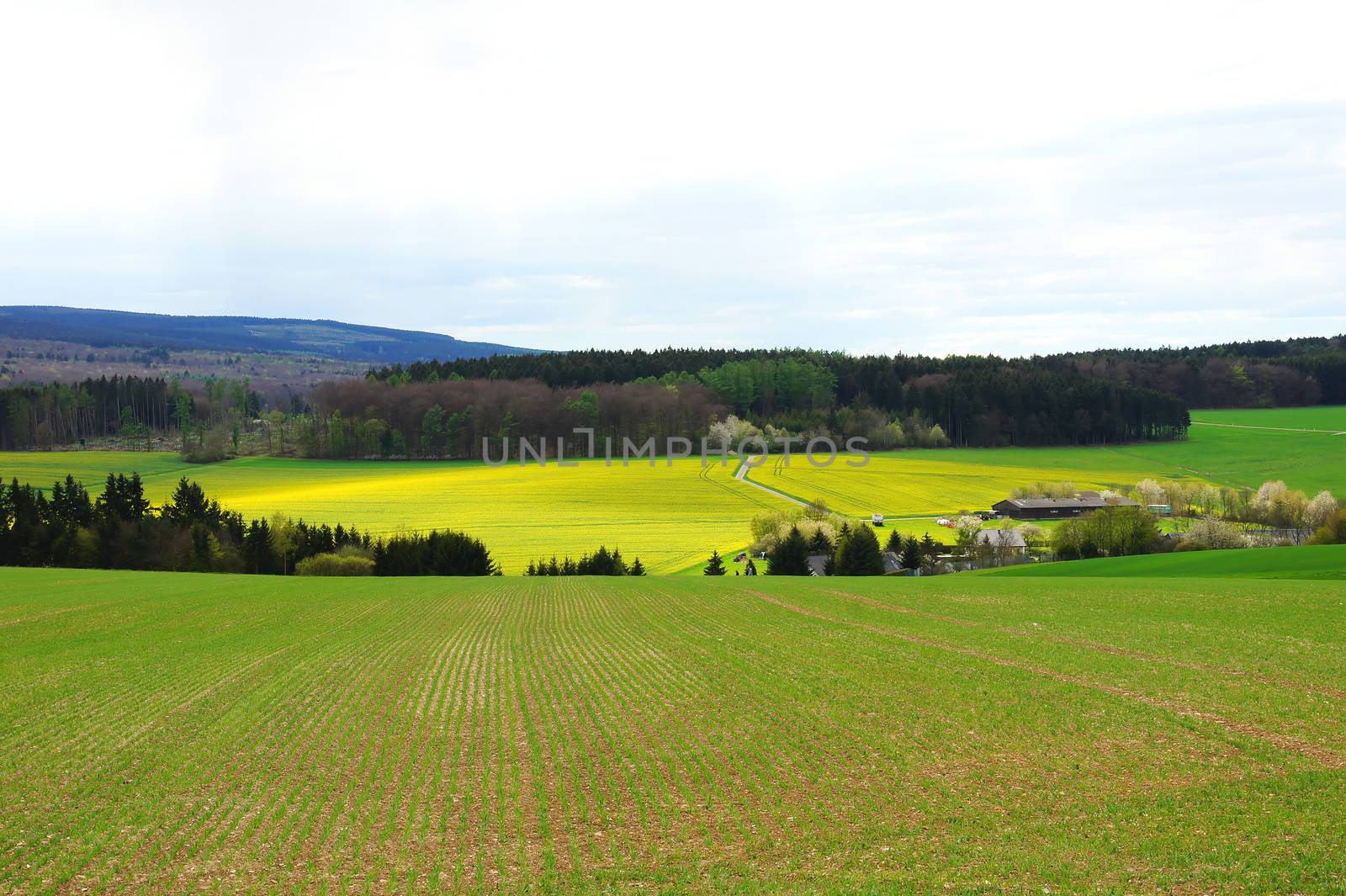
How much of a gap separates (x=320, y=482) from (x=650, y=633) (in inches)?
3377

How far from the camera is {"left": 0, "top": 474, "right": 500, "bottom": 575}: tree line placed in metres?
60.1

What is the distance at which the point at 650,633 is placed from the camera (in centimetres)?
2895

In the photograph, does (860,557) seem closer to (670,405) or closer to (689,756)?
(689,756)

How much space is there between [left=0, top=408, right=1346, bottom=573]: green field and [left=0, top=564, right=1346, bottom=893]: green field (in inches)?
1453

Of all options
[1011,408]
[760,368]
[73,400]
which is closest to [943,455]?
[1011,408]

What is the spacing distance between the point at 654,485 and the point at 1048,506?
36304mm

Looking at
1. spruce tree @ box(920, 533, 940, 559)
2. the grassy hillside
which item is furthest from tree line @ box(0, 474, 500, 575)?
the grassy hillside

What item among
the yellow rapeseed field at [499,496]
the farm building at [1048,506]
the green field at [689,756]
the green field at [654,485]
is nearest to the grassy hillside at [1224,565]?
the green field at [689,756]

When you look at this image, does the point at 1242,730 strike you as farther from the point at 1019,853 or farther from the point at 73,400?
the point at 73,400

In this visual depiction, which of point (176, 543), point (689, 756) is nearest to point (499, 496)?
point (176, 543)

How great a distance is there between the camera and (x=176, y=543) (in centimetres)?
6184

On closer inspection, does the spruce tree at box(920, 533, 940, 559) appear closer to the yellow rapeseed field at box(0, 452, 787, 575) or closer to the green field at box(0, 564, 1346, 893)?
the yellow rapeseed field at box(0, 452, 787, 575)

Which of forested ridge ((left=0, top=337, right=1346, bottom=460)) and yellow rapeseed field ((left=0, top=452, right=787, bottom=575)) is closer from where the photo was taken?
yellow rapeseed field ((left=0, top=452, right=787, bottom=575))

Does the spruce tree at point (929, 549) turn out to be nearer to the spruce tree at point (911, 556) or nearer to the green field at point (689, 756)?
the spruce tree at point (911, 556)
